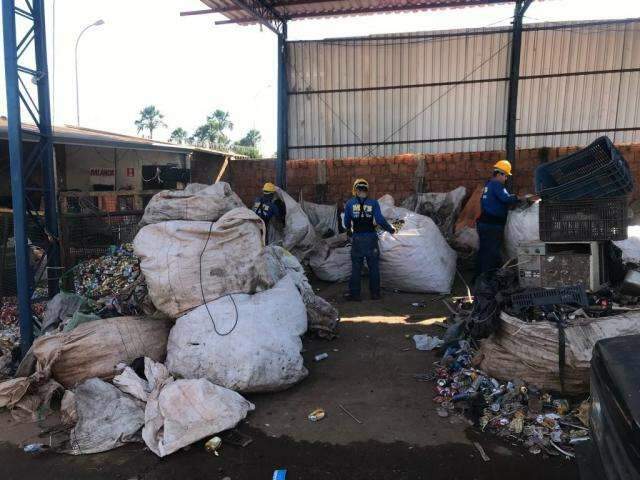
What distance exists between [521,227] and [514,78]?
394cm

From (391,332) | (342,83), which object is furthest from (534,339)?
(342,83)

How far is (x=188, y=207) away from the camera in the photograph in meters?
3.81

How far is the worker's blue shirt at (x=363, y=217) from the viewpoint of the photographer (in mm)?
5867

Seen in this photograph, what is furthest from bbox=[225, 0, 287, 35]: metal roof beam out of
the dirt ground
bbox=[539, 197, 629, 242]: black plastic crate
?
the dirt ground

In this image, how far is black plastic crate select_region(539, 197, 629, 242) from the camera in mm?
3500

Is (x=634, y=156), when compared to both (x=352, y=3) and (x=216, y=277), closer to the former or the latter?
(x=352, y=3)

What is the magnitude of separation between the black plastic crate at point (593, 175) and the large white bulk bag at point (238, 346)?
7.66 feet

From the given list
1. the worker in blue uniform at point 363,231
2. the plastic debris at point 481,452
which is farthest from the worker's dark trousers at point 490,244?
the plastic debris at point 481,452

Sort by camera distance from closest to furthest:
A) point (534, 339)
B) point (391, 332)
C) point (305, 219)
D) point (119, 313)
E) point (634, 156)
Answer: point (534, 339), point (119, 313), point (391, 332), point (305, 219), point (634, 156)

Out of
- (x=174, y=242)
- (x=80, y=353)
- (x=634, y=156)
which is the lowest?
(x=80, y=353)

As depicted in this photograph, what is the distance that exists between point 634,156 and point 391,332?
20.7 ft

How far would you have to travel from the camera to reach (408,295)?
6.21 metres

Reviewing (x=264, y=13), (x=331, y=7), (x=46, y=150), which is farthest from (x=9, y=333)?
(x=331, y=7)

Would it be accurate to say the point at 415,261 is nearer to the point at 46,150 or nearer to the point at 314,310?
the point at 314,310
